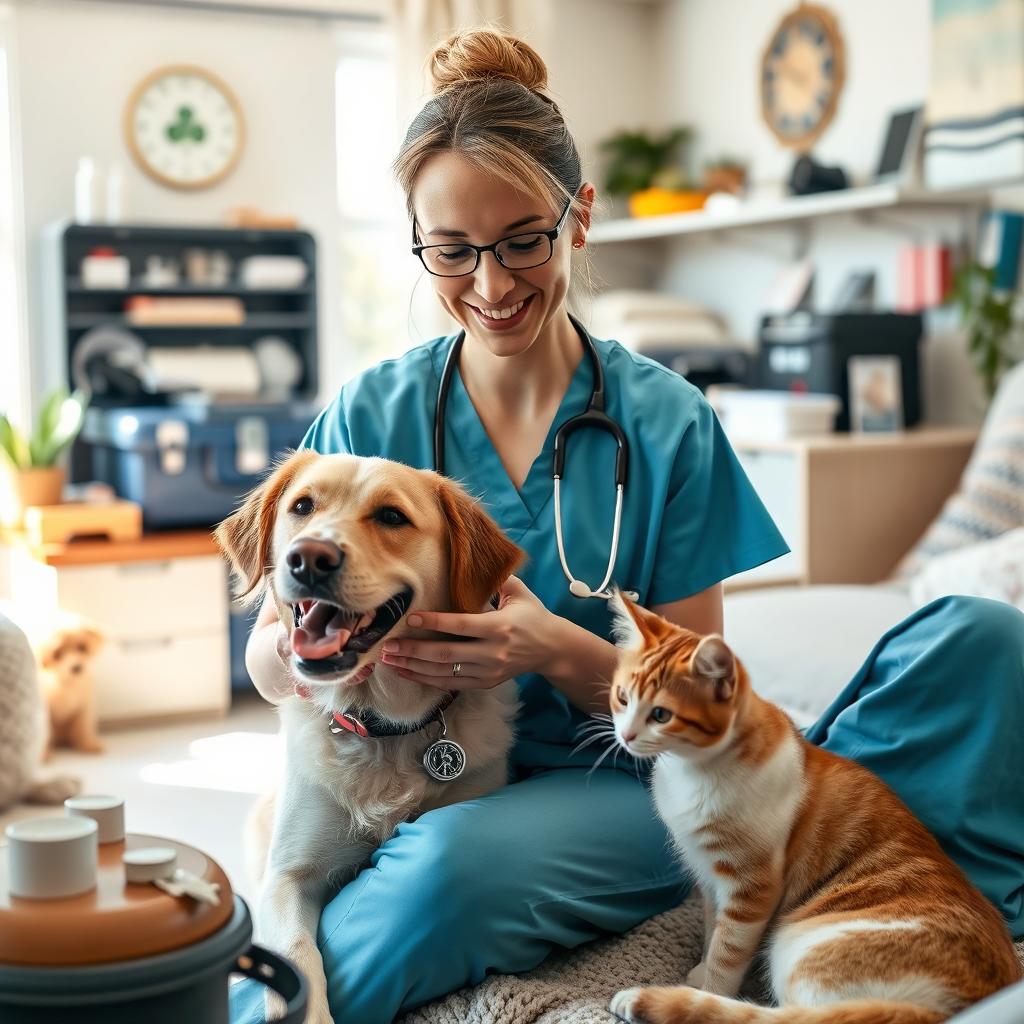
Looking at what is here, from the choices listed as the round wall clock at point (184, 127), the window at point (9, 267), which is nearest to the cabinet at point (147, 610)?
the window at point (9, 267)

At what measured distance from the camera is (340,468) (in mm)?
1391

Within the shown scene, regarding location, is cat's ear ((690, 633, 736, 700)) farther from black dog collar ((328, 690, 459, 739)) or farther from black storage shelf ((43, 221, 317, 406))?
black storage shelf ((43, 221, 317, 406))

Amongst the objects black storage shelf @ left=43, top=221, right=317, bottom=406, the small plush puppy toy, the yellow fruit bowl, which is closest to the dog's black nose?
the small plush puppy toy

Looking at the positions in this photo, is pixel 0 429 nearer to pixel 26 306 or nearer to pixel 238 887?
pixel 26 306

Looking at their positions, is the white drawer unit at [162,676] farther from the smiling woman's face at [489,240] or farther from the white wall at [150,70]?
the smiling woman's face at [489,240]

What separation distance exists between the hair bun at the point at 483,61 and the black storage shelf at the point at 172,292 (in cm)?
286

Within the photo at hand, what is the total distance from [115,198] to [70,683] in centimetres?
179

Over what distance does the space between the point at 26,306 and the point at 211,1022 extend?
402 centimetres

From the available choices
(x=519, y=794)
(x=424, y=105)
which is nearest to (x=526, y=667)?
(x=519, y=794)

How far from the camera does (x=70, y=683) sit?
3439 millimetres

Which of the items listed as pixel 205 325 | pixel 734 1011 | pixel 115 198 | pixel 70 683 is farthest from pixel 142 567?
pixel 734 1011

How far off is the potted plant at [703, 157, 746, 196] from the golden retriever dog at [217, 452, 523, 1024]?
349 cm

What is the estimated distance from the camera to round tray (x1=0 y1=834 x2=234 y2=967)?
2.95 ft

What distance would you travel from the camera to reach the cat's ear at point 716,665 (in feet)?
3.81
